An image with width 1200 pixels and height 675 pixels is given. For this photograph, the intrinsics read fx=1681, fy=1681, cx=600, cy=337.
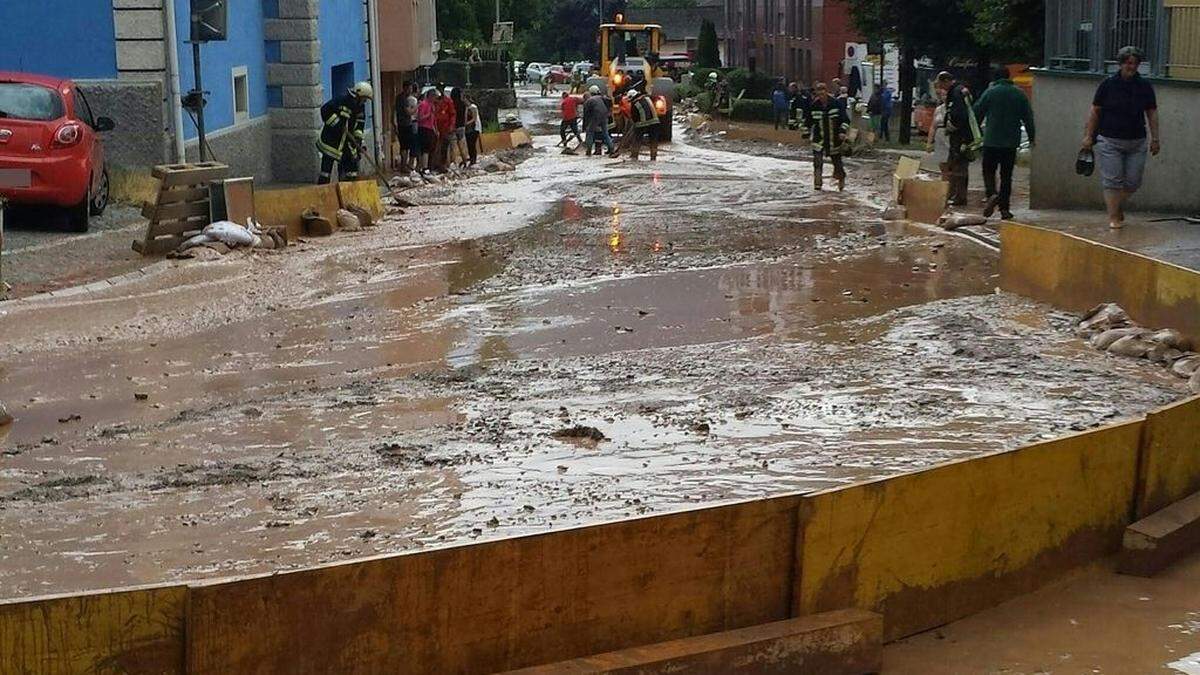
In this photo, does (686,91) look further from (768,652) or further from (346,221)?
(768,652)

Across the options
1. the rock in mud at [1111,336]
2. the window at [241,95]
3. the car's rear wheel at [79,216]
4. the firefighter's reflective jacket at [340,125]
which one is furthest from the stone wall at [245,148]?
the rock in mud at [1111,336]

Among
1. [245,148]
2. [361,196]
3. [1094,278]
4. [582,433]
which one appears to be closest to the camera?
[582,433]

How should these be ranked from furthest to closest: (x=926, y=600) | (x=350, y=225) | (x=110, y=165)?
(x=110, y=165), (x=350, y=225), (x=926, y=600)

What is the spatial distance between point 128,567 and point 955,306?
7.75 meters

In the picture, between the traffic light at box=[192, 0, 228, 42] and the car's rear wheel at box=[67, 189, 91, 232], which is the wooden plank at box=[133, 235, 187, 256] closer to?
the car's rear wheel at box=[67, 189, 91, 232]

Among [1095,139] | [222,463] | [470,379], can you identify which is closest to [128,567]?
[222,463]

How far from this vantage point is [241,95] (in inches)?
990

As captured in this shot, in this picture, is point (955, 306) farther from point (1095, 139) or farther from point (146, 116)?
point (146, 116)

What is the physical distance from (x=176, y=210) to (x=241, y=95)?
9373 millimetres

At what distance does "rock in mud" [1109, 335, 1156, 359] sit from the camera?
10617 millimetres

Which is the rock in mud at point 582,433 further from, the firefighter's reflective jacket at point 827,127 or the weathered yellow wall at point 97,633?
the firefighter's reflective jacket at point 827,127

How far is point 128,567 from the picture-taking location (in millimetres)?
6531

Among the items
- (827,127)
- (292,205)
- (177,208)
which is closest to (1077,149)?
(827,127)

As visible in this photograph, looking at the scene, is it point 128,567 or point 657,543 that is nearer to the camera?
point 657,543
